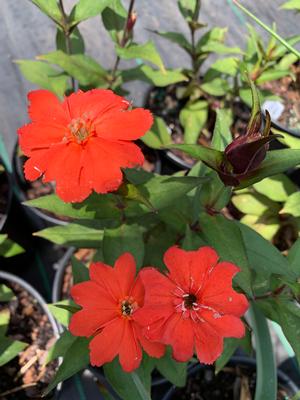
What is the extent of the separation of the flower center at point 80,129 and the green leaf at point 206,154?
14cm

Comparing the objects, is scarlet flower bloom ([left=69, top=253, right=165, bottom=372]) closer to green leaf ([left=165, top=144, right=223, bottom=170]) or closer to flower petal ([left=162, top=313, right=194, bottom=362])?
flower petal ([left=162, top=313, right=194, bottom=362])

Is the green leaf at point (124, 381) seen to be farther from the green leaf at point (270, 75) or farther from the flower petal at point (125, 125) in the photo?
the green leaf at point (270, 75)

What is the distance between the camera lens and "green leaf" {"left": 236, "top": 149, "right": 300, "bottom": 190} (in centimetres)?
68

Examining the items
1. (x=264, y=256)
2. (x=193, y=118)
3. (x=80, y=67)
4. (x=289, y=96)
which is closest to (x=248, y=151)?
(x=264, y=256)

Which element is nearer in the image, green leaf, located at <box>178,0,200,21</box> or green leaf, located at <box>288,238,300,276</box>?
green leaf, located at <box>288,238,300,276</box>

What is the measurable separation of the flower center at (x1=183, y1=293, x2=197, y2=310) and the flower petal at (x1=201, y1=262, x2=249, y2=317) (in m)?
0.01

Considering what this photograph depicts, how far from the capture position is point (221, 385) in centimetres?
115

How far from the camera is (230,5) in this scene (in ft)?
6.15

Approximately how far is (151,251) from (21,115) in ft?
3.07

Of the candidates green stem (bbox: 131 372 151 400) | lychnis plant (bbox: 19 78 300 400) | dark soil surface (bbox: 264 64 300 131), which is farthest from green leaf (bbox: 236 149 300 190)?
dark soil surface (bbox: 264 64 300 131)

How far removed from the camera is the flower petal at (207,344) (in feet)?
2.10

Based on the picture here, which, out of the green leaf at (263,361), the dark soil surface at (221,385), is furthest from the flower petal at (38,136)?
the dark soil surface at (221,385)

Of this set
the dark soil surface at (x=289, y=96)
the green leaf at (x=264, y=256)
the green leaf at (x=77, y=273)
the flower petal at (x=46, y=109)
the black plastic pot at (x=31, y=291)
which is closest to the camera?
the flower petal at (x=46, y=109)

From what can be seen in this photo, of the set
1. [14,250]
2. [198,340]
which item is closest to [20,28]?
[14,250]
